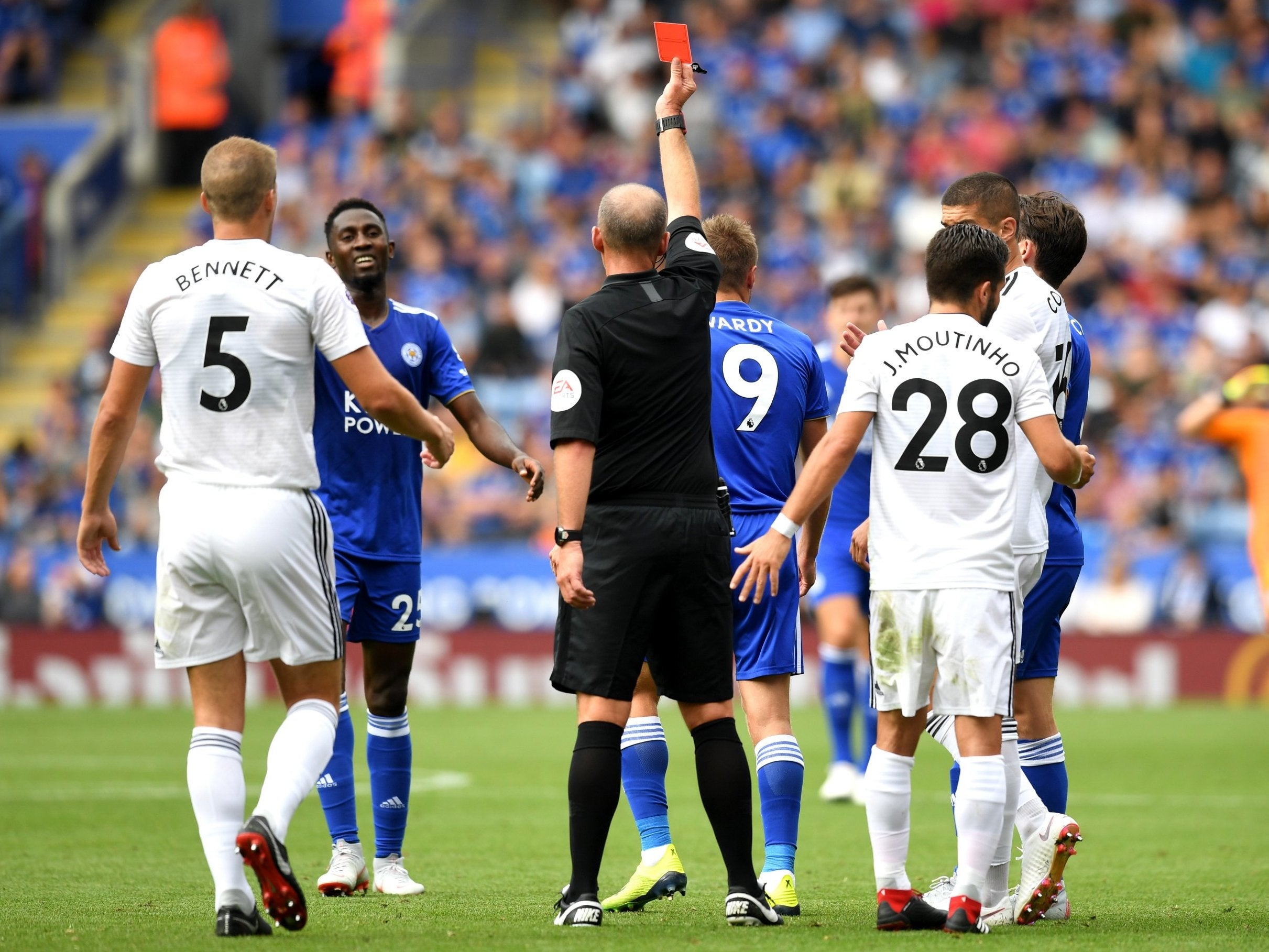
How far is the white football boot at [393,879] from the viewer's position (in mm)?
6910

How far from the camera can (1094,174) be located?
22641mm

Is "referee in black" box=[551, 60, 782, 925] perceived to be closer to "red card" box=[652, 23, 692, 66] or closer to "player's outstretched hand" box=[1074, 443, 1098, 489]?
"red card" box=[652, 23, 692, 66]

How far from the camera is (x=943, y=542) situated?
5.71 meters

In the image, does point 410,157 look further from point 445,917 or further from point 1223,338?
point 445,917

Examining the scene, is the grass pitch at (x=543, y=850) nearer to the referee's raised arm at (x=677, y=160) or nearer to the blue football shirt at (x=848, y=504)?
the blue football shirt at (x=848, y=504)

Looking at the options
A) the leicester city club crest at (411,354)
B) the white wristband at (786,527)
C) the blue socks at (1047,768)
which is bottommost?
the blue socks at (1047,768)

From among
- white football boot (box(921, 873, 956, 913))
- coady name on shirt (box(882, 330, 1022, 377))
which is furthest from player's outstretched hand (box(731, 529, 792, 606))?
white football boot (box(921, 873, 956, 913))

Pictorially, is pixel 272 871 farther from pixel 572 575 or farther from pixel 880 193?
pixel 880 193

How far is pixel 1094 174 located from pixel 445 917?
18.6 metres

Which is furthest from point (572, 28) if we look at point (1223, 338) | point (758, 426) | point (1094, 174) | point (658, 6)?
point (758, 426)

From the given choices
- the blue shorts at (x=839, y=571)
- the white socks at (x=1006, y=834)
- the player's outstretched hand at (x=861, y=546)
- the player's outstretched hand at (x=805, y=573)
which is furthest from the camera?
the blue shorts at (x=839, y=571)

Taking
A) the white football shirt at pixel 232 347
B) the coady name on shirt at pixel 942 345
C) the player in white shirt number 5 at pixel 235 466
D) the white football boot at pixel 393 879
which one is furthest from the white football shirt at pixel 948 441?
the white football boot at pixel 393 879

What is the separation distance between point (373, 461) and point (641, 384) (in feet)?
5.83

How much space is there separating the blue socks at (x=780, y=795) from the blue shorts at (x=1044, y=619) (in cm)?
90
